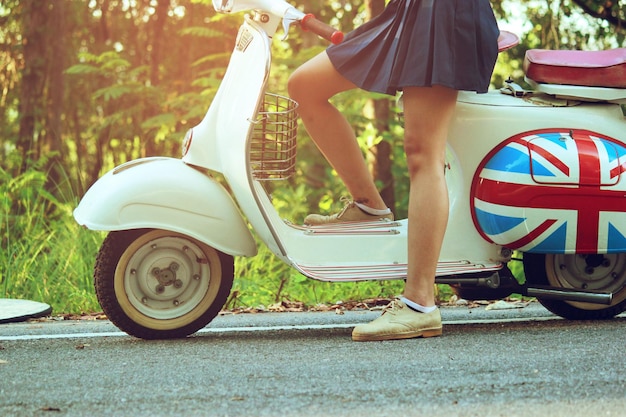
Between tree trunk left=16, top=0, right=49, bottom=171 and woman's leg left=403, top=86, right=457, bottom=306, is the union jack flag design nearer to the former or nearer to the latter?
woman's leg left=403, top=86, right=457, bottom=306

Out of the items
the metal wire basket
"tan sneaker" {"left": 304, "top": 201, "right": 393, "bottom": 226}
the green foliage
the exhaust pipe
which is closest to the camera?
the metal wire basket

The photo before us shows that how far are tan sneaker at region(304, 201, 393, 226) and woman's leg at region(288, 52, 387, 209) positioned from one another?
0.04 m

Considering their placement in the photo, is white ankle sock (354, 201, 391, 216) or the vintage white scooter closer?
the vintage white scooter

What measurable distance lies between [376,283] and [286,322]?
1.50 m

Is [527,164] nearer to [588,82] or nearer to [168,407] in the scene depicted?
[588,82]

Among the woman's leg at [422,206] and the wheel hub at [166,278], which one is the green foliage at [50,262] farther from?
the woman's leg at [422,206]

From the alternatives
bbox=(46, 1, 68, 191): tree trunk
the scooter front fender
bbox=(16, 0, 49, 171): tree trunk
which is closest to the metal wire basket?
the scooter front fender

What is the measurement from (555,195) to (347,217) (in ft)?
2.56

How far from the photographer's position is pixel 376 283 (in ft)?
18.3

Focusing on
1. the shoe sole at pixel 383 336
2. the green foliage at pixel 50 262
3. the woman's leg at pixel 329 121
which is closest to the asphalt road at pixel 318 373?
the shoe sole at pixel 383 336

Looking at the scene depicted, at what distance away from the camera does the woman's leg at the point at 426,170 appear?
332cm

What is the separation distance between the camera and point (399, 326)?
3.34 metres

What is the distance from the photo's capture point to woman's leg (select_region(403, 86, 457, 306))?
3.32m

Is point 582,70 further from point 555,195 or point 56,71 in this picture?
point 56,71
